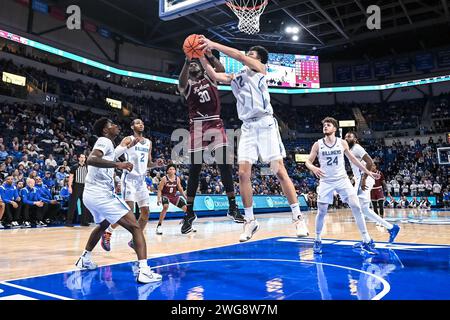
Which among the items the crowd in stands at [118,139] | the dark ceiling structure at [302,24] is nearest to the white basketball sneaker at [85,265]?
the crowd in stands at [118,139]

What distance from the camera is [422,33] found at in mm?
27484

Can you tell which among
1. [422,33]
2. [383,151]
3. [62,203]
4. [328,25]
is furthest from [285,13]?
[62,203]

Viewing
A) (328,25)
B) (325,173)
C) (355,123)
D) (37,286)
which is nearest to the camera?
(37,286)

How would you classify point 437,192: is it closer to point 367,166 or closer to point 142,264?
point 367,166

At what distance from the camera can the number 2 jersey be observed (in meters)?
5.33

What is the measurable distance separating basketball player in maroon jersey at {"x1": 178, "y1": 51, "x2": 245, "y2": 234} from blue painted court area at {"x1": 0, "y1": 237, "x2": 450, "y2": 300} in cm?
92

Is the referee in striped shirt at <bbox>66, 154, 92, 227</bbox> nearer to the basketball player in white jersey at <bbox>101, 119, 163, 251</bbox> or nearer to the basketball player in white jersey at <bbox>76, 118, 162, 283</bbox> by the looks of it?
the basketball player in white jersey at <bbox>101, 119, 163, 251</bbox>

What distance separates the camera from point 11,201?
10.1 m

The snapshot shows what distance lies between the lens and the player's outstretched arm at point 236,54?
3.82m

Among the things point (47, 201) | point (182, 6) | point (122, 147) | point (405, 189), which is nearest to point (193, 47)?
point (122, 147)

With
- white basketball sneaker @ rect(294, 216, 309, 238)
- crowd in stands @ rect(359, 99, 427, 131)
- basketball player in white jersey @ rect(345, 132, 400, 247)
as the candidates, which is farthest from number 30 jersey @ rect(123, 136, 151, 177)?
crowd in stands @ rect(359, 99, 427, 131)

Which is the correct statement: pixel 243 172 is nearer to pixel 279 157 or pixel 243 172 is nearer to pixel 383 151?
pixel 279 157

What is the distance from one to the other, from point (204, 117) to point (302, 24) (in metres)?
21.1

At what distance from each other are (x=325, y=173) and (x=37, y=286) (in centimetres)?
400
